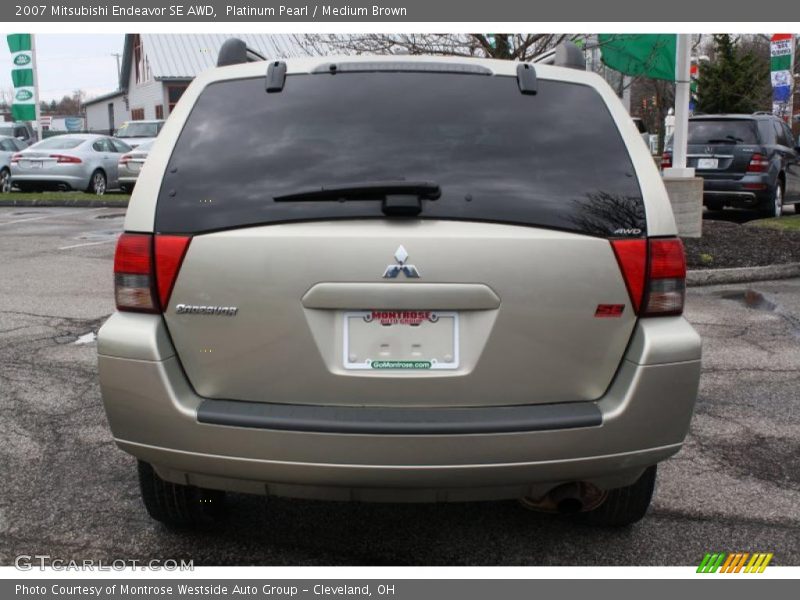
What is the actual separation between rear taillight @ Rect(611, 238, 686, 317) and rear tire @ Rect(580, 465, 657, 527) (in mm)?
707

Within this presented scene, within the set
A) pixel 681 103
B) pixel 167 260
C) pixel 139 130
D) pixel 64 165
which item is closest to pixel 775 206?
pixel 681 103

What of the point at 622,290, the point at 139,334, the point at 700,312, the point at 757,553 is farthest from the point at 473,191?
the point at 700,312

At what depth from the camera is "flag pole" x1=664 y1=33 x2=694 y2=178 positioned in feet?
38.1

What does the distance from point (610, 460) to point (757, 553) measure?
3.13 ft

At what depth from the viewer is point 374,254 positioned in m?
2.74

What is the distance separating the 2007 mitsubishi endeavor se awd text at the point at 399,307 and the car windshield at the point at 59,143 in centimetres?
2095

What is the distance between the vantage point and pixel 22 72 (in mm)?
30922

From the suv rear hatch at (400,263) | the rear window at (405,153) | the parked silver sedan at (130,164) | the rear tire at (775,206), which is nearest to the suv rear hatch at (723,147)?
the rear tire at (775,206)

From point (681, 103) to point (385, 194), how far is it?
1015cm

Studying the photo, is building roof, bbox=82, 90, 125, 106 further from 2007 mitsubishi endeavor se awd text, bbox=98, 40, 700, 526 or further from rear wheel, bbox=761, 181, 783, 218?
2007 mitsubishi endeavor se awd text, bbox=98, 40, 700, 526

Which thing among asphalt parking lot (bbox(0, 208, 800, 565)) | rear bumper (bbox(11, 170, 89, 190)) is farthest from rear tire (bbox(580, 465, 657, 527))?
rear bumper (bbox(11, 170, 89, 190))

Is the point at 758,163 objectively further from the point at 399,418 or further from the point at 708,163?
the point at 399,418
